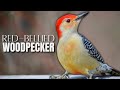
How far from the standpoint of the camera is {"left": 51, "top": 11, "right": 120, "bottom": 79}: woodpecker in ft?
13.5

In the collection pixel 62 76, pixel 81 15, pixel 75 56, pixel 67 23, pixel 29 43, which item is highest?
pixel 81 15

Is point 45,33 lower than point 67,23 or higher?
lower

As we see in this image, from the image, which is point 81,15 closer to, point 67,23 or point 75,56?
point 67,23

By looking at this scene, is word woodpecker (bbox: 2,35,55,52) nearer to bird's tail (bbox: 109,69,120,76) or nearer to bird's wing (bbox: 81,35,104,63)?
bird's wing (bbox: 81,35,104,63)

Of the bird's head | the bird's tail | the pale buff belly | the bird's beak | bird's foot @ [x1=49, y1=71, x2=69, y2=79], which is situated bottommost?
bird's foot @ [x1=49, y1=71, x2=69, y2=79]

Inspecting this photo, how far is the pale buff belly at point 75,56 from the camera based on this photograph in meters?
4.11

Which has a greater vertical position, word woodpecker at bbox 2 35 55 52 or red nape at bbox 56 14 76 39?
red nape at bbox 56 14 76 39

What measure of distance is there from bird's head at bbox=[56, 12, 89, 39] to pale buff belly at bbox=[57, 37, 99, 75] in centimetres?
13

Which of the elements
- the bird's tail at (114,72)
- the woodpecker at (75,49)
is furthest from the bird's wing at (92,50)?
the bird's tail at (114,72)

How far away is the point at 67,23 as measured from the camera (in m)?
4.13

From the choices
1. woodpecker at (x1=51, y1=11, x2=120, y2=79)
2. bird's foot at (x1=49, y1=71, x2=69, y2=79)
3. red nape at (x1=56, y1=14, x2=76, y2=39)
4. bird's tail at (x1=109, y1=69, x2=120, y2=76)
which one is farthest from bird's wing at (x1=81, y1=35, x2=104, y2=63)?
bird's foot at (x1=49, y1=71, x2=69, y2=79)

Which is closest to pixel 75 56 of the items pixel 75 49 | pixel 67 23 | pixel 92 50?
pixel 75 49

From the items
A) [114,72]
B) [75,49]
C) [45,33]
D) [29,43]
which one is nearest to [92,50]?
[75,49]

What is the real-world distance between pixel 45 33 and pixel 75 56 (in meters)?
0.50
